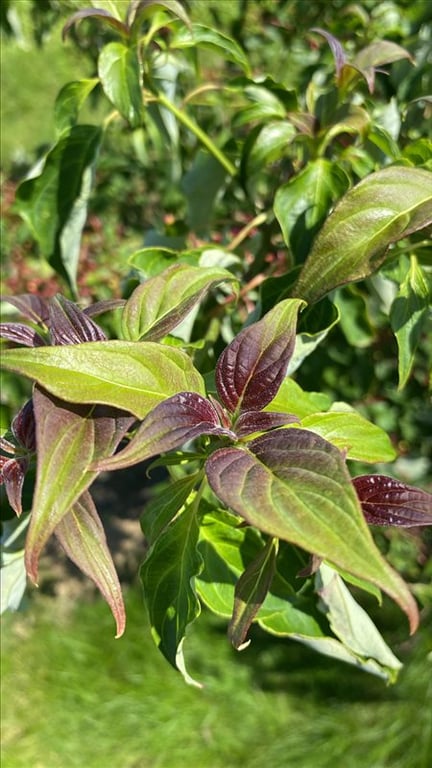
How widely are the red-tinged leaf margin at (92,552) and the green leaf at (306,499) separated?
10 cm

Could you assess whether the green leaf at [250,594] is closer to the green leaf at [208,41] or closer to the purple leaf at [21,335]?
the purple leaf at [21,335]

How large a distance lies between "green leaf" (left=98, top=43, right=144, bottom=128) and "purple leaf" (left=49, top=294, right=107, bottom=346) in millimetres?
370

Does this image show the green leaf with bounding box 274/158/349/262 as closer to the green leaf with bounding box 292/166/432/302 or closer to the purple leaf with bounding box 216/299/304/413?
the green leaf with bounding box 292/166/432/302

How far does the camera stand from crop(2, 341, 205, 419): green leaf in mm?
467

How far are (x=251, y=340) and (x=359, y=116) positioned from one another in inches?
17.2

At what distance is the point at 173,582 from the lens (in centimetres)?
64

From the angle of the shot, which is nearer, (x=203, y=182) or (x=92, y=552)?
(x=92, y=552)

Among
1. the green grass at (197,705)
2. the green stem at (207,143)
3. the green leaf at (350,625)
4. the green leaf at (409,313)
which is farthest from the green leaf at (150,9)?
the green grass at (197,705)

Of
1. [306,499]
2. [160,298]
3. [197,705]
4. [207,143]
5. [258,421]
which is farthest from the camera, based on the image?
[197,705]

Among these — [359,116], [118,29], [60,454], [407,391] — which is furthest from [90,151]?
[407,391]

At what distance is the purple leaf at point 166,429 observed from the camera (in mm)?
452

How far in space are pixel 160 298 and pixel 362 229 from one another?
0.19 metres

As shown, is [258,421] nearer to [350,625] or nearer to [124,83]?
[350,625]

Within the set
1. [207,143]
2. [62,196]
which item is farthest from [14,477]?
[207,143]
